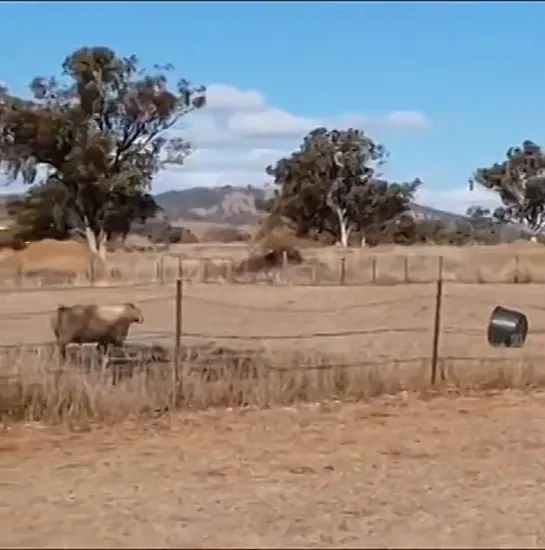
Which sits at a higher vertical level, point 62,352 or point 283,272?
point 283,272

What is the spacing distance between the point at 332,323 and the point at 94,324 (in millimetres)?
7459

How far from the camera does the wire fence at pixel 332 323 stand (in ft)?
54.0

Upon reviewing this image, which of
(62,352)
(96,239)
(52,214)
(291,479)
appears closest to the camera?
(291,479)

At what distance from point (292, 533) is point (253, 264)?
36.3 metres

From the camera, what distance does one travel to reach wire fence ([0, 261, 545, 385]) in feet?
54.0

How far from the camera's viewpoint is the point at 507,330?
19.4 metres

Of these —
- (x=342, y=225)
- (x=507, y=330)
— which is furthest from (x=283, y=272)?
(x=342, y=225)

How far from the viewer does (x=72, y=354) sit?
1549 centimetres

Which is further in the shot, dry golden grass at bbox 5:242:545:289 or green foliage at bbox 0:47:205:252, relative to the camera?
green foliage at bbox 0:47:205:252

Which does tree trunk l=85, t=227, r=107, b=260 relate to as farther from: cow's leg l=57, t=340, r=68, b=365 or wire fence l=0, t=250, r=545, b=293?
cow's leg l=57, t=340, r=68, b=365

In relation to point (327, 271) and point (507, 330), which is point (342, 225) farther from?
point (507, 330)

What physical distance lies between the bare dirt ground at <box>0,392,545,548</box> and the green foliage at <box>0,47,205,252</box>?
4133 centimetres

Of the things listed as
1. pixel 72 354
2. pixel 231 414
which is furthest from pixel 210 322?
pixel 231 414

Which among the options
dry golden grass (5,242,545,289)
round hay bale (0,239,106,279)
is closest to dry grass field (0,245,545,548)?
dry golden grass (5,242,545,289)
